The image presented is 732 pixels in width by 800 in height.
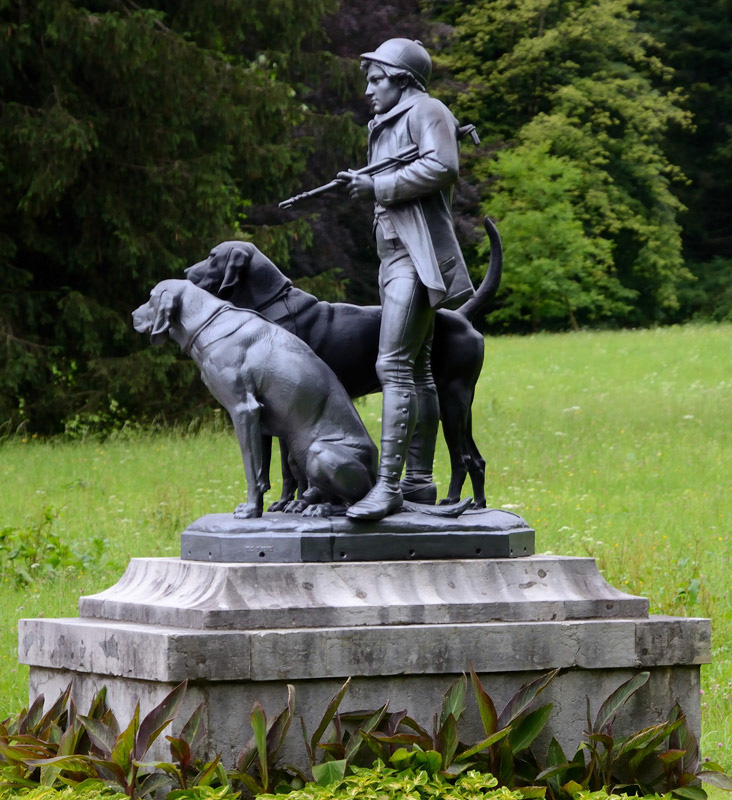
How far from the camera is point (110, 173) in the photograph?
16.8m

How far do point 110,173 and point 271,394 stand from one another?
37.5ft

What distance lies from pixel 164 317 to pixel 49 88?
1148 cm

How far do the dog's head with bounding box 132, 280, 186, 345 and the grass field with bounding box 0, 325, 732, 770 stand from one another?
242 cm

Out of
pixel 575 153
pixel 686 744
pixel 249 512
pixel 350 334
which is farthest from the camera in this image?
pixel 575 153

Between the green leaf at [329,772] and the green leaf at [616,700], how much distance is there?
111cm

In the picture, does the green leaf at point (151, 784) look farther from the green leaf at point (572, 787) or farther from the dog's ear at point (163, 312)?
the dog's ear at point (163, 312)

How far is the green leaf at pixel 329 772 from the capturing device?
16.8 feet

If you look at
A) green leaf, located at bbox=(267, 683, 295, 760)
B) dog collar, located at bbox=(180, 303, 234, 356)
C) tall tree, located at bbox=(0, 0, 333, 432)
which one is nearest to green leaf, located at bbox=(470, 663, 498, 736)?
green leaf, located at bbox=(267, 683, 295, 760)

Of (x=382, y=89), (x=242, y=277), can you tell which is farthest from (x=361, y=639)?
(x=382, y=89)

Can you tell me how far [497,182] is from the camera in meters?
38.7

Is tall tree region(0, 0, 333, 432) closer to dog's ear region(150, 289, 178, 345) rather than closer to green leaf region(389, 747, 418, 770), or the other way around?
dog's ear region(150, 289, 178, 345)

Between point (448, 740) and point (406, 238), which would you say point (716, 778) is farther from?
point (406, 238)

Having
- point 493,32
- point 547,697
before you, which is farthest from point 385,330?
point 493,32

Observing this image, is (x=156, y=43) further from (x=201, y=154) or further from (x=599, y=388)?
(x=599, y=388)
